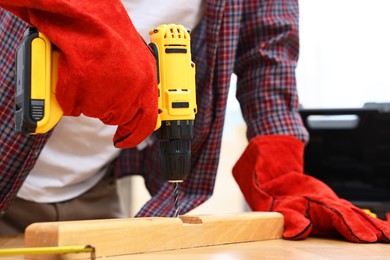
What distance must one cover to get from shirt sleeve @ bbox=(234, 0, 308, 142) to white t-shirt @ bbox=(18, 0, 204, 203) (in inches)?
5.5

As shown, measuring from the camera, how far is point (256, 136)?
1.23 m

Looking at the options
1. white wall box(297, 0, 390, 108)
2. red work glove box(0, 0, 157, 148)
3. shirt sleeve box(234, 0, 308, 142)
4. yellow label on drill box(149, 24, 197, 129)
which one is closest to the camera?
red work glove box(0, 0, 157, 148)

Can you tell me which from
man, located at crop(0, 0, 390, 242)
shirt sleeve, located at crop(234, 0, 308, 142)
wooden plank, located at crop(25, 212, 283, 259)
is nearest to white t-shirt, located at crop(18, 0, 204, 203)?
man, located at crop(0, 0, 390, 242)

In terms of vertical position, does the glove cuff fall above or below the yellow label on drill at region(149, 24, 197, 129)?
below

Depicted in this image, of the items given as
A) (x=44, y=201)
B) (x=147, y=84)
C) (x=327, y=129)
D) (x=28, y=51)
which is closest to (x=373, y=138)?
(x=327, y=129)

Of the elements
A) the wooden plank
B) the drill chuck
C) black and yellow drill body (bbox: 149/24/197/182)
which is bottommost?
the wooden plank

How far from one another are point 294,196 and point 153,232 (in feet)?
1.08

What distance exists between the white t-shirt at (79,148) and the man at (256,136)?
3 centimetres

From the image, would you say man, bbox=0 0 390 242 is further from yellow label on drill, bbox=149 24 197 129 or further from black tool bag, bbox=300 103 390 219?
black tool bag, bbox=300 103 390 219

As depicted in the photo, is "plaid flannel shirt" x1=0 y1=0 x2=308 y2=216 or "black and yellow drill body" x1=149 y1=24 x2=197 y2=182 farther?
"plaid flannel shirt" x1=0 y1=0 x2=308 y2=216

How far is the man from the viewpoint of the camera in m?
0.98

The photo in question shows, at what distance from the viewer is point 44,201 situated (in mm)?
1260

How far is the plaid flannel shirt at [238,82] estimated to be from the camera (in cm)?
121

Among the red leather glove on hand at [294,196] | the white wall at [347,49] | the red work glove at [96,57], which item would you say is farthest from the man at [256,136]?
the white wall at [347,49]
